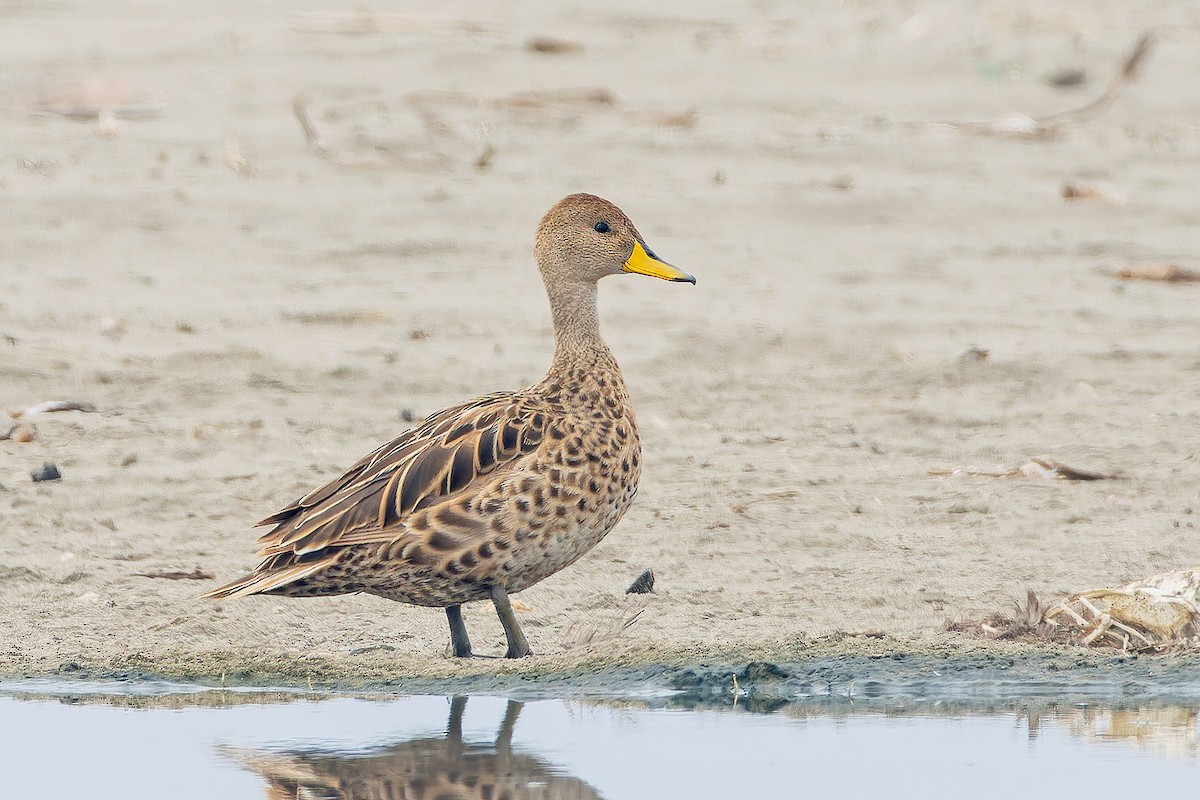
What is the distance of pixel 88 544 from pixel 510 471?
1.86m

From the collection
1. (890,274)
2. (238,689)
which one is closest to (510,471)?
(238,689)

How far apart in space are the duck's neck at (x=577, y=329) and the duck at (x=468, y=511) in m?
0.22

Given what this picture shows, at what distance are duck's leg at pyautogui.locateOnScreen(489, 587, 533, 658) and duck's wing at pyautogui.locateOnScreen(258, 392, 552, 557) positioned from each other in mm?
311

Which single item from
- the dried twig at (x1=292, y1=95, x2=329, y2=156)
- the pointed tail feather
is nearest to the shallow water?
→ the pointed tail feather

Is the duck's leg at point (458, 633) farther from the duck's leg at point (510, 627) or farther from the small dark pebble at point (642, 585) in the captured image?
the small dark pebble at point (642, 585)

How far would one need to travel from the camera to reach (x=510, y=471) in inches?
237

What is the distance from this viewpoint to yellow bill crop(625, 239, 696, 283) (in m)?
7.07

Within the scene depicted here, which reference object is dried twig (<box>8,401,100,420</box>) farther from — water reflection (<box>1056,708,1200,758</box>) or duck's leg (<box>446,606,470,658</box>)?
water reflection (<box>1056,708,1200,758</box>)

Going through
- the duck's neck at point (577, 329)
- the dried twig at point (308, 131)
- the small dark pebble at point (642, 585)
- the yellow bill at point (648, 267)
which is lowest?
the small dark pebble at point (642, 585)

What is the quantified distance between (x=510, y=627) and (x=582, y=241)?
1.55 metres

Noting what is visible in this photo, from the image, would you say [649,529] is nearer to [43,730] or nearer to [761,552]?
[761,552]

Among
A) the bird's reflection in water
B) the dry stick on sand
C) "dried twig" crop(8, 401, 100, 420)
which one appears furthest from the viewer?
the dry stick on sand

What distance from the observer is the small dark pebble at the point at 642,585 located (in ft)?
22.0

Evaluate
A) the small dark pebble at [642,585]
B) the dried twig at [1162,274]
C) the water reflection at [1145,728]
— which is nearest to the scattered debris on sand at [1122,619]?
the water reflection at [1145,728]
